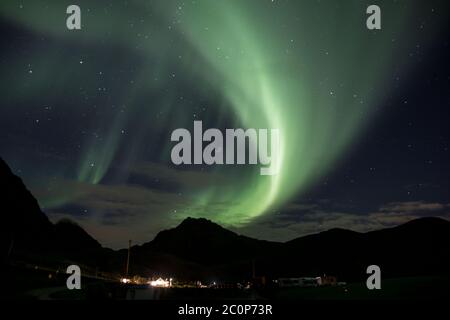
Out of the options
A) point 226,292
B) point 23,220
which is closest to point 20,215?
point 23,220

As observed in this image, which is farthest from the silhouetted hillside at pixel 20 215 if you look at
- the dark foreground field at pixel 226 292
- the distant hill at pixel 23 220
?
the dark foreground field at pixel 226 292

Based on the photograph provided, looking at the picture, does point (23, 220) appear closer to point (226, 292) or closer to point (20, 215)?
point (20, 215)

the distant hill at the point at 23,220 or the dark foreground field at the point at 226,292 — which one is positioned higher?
the distant hill at the point at 23,220

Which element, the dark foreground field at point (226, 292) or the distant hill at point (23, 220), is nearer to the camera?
the dark foreground field at point (226, 292)

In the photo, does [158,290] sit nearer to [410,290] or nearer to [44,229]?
[410,290]

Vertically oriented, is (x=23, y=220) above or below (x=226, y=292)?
above

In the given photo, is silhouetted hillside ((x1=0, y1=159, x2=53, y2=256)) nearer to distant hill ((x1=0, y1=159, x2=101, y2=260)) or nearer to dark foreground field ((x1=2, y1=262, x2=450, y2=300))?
distant hill ((x1=0, y1=159, x2=101, y2=260))

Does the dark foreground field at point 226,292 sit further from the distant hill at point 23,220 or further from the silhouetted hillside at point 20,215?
the silhouetted hillside at point 20,215

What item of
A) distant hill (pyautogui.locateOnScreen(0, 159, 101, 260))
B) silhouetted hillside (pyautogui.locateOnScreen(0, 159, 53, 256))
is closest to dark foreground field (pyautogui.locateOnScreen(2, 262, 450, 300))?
distant hill (pyautogui.locateOnScreen(0, 159, 101, 260))

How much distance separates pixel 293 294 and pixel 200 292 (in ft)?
38.8

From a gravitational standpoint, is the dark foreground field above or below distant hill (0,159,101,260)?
below
